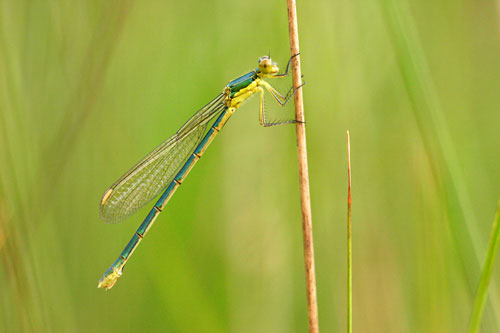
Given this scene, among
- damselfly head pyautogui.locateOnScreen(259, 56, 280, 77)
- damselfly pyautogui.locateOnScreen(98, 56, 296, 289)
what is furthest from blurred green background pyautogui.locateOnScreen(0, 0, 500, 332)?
damselfly head pyautogui.locateOnScreen(259, 56, 280, 77)

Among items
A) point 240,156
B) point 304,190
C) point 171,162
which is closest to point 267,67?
point 240,156

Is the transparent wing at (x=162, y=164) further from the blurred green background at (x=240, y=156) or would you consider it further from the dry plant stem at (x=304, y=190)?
the dry plant stem at (x=304, y=190)

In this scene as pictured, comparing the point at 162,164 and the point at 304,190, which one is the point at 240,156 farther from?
the point at 304,190

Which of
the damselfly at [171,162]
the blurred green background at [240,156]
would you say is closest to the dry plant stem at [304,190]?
the damselfly at [171,162]

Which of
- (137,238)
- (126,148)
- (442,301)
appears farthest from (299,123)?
(126,148)

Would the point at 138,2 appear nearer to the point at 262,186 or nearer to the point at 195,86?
the point at 195,86
